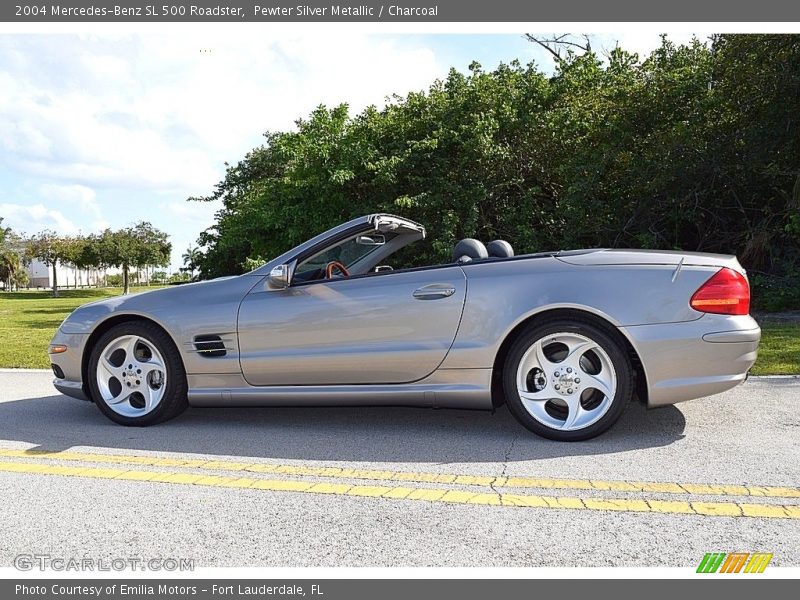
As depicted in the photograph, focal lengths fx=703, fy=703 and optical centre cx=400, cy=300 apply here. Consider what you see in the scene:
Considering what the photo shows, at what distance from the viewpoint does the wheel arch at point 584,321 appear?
4.20 m

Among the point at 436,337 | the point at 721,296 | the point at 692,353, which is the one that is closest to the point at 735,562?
the point at 692,353

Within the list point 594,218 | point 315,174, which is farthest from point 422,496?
point 315,174

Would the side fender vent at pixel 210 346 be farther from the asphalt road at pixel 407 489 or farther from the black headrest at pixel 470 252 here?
the black headrest at pixel 470 252

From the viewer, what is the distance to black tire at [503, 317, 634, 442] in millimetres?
4137

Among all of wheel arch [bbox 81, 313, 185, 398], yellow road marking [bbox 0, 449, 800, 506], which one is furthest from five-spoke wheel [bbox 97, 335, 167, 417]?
yellow road marking [bbox 0, 449, 800, 506]

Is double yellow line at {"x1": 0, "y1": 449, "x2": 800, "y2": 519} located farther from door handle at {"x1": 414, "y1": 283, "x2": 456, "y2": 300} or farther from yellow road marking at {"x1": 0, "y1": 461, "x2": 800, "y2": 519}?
door handle at {"x1": 414, "y1": 283, "x2": 456, "y2": 300}

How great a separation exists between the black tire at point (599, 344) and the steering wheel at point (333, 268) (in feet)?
4.89

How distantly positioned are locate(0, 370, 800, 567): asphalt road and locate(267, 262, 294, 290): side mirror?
100 centimetres

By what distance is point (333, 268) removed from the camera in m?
5.15

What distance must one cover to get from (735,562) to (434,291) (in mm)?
2351

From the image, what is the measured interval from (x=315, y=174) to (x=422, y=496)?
1541 centimetres

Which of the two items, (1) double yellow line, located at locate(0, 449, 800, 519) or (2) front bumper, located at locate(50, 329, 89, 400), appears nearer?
(1) double yellow line, located at locate(0, 449, 800, 519)

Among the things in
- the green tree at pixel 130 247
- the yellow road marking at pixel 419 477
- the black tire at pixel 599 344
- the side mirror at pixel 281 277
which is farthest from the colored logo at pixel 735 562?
the green tree at pixel 130 247

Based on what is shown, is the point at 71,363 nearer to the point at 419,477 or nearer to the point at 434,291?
the point at 434,291
